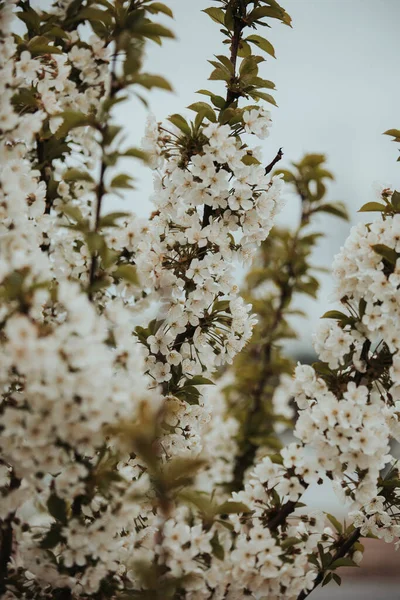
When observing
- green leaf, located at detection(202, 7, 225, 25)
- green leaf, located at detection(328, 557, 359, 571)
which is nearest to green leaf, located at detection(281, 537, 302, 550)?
green leaf, located at detection(328, 557, 359, 571)

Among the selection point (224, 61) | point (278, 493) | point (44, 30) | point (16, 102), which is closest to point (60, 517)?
point (278, 493)

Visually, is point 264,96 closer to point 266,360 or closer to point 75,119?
point 75,119

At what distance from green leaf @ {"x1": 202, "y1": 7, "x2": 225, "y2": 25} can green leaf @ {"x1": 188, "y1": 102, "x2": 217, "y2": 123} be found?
36 centimetres

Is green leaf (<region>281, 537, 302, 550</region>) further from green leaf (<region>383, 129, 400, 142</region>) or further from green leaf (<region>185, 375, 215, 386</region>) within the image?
green leaf (<region>383, 129, 400, 142</region>)

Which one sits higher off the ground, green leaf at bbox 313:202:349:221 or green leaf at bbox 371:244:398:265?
green leaf at bbox 313:202:349:221

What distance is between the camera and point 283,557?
Answer: 162 centimetres

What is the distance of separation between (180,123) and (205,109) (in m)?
0.09

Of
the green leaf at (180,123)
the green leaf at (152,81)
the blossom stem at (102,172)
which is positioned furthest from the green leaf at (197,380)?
the green leaf at (152,81)

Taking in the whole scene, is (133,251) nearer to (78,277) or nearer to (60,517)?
(78,277)

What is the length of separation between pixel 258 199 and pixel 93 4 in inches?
30.2

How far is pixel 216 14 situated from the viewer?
202cm

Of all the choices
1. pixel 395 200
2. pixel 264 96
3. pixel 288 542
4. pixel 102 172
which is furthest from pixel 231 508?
pixel 264 96

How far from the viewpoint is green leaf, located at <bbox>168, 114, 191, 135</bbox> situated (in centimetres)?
186

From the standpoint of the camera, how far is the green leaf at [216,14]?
2.00m
